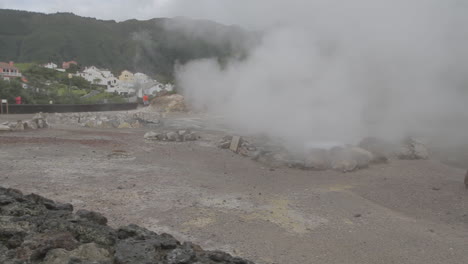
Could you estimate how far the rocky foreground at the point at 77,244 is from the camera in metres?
3.12

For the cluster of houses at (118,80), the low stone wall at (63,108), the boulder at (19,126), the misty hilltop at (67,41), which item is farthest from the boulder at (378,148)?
the misty hilltop at (67,41)

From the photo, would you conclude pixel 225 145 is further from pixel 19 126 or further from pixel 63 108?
pixel 63 108

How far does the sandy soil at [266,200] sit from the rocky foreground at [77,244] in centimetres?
117

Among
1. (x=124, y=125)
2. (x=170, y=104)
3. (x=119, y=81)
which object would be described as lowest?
(x=124, y=125)

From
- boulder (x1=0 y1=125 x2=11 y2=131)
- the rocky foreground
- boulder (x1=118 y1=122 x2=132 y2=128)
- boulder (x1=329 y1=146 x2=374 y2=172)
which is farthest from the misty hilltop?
the rocky foreground

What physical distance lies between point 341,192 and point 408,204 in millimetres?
1211

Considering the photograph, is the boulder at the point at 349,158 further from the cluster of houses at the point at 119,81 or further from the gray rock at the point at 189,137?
the cluster of houses at the point at 119,81

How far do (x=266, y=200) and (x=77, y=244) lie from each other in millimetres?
3995

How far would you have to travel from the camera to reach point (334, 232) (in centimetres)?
543

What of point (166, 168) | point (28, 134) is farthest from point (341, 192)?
point (28, 134)

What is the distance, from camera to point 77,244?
11.1ft

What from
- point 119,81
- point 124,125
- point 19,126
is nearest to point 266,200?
point 19,126

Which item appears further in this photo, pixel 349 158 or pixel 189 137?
pixel 189 137

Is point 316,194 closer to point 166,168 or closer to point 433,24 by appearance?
point 166,168
